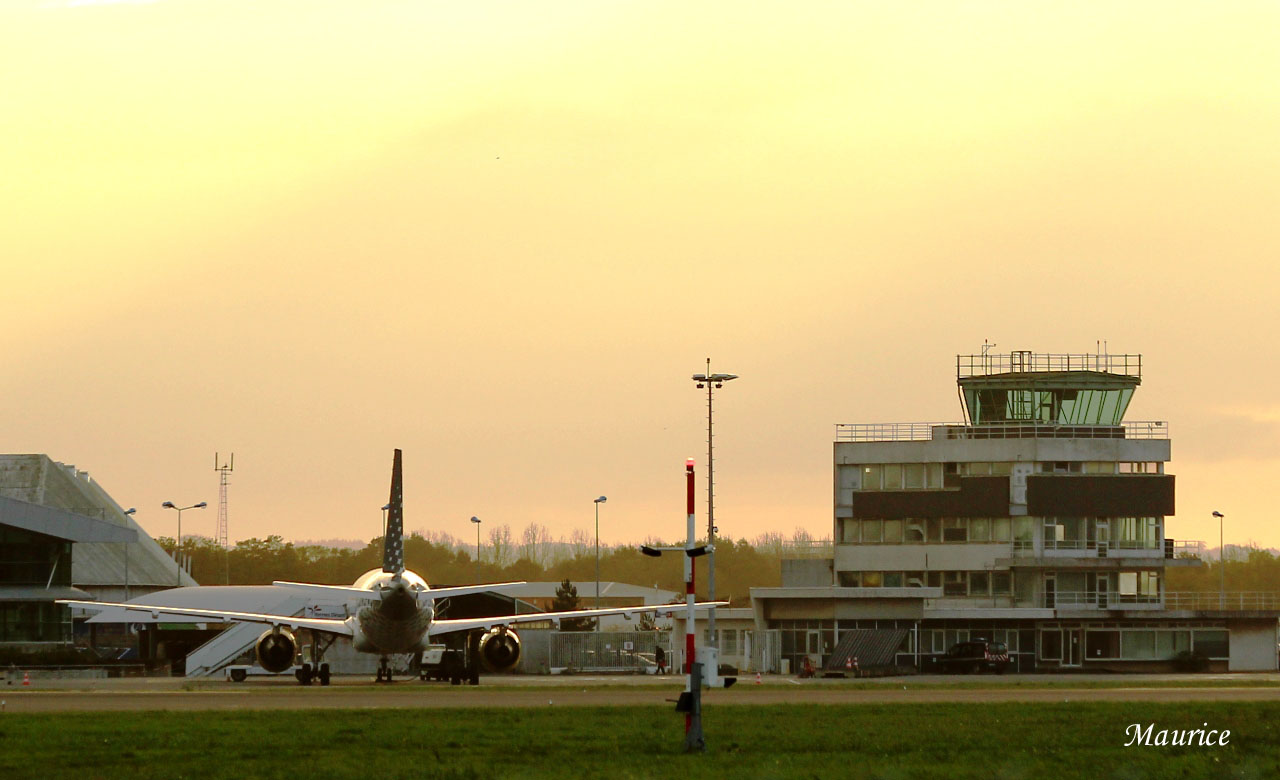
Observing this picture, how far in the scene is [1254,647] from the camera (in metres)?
92.0

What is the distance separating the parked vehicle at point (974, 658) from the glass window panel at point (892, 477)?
19.9 metres

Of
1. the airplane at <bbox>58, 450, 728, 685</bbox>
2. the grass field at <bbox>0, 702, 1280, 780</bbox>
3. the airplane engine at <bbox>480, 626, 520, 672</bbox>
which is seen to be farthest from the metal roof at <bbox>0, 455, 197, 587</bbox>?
the grass field at <bbox>0, 702, 1280, 780</bbox>

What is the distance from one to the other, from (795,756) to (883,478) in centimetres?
7736

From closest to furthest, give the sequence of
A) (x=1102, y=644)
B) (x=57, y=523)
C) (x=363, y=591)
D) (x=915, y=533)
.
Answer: (x=363, y=591)
(x=57, y=523)
(x=1102, y=644)
(x=915, y=533)

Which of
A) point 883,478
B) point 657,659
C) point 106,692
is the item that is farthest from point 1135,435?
point 106,692

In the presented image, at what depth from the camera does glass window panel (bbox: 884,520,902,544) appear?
333ft

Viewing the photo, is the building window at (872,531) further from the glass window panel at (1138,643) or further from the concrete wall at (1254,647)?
the concrete wall at (1254,647)

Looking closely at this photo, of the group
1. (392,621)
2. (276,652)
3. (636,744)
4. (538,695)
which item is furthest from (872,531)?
(636,744)

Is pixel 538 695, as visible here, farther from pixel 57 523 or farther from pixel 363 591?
pixel 57 523

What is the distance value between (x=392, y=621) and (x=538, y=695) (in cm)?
1141

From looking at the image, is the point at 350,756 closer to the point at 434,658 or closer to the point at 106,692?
the point at 106,692

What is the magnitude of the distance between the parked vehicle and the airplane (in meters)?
25.2

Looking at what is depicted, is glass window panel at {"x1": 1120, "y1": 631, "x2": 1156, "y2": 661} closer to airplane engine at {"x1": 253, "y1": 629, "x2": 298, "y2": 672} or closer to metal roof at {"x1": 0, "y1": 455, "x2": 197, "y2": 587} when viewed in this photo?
airplane engine at {"x1": 253, "y1": 629, "x2": 298, "y2": 672}

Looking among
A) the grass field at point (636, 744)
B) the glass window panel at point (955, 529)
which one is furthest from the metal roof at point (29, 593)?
the glass window panel at point (955, 529)
